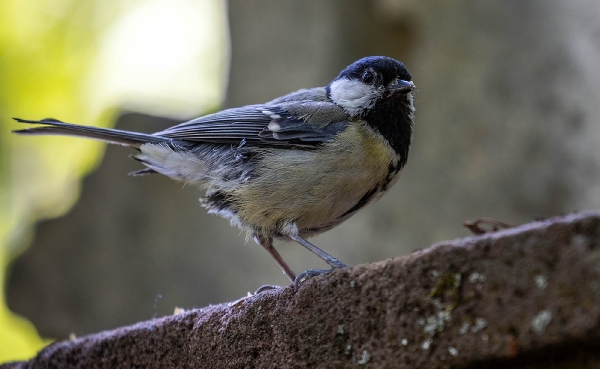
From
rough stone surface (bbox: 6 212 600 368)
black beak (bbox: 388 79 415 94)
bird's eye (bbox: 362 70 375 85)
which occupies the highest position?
bird's eye (bbox: 362 70 375 85)

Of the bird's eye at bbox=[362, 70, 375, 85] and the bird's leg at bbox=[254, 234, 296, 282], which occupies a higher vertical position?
the bird's eye at bbox=[362, 70, 375, 85]

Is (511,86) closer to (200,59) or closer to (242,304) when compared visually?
(200,59)

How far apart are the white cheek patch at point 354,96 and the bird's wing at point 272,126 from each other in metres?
0.05

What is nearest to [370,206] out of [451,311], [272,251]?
[272,251]

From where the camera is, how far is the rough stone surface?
1005 millimetres

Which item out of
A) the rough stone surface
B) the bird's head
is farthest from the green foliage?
the rough stone surface

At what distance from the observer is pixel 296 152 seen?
2.21 metres

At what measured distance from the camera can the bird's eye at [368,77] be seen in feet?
7.84

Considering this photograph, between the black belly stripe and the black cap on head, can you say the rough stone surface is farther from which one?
the black cap on head

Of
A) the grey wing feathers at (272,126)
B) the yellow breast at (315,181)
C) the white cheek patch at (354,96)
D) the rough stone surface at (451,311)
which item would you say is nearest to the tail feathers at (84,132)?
the grey wing feathers at (272,126)

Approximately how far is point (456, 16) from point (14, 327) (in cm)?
506

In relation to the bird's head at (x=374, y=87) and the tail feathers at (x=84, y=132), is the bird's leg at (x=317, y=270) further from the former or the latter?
the tail feathers at (x=84, y=132)

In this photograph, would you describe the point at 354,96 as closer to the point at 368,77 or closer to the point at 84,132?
the point at 368,77

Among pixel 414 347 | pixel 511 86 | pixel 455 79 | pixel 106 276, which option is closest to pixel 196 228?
pixel 106 276
